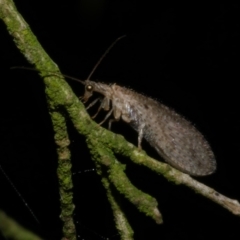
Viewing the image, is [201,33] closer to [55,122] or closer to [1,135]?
[1,135]

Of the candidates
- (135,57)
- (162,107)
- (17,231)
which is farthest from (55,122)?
(135,57)

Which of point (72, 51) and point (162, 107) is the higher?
point (72, 51)
